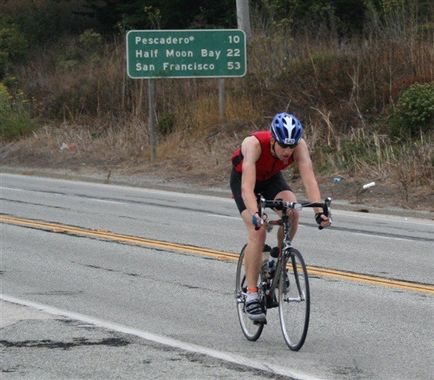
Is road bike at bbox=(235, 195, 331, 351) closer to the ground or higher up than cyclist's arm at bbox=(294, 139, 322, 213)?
closer to the ground

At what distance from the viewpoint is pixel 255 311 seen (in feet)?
27.8

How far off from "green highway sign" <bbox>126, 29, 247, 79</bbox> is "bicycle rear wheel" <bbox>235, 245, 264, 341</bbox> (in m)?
17.8

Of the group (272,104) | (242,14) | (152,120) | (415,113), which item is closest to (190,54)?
(152,120)

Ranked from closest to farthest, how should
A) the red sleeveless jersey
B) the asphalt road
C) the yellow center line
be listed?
the asphalt road < the red sleeveless jersey < the yellow center line

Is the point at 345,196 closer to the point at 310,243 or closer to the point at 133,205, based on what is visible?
the point at 133,205

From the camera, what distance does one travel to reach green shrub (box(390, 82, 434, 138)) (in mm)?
22531

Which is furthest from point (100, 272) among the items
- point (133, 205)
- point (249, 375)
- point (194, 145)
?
point (194, 145)

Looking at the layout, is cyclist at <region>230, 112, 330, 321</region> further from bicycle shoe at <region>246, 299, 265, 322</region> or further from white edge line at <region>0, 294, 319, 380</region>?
white edge line at <region>0, 294, 319, 380</region>

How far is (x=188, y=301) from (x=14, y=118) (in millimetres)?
23830

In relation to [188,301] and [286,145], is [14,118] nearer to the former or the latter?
[188,301]

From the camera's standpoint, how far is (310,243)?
1466 centimetres

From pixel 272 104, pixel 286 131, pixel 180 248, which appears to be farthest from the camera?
pixel 272 104

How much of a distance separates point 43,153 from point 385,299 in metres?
20.8

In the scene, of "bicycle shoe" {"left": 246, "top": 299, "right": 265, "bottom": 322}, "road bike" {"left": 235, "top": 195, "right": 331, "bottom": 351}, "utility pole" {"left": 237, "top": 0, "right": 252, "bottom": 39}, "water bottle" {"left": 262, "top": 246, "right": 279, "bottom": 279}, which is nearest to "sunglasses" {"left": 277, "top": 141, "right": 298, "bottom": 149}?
"road bike" {"left": 235, "top": 195, "right": 331, "bottom": 351}
